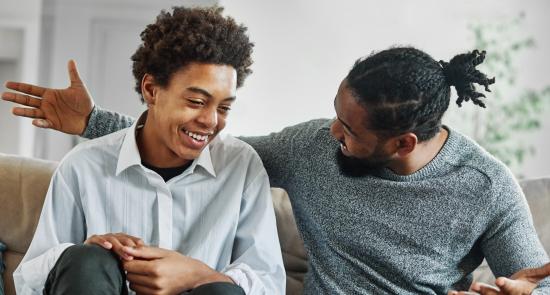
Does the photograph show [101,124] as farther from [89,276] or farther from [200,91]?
[89,276]

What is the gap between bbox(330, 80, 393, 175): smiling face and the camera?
1.68m

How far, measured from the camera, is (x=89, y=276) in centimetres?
136

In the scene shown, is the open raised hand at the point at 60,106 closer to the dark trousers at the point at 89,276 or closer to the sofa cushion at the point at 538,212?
the dark trousers at the point at 89,276

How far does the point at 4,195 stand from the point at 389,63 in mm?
1146

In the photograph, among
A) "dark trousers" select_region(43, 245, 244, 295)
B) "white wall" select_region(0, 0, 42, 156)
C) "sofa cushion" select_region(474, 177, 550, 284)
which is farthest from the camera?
"white wall" select_region(0, 0, 42, 156)

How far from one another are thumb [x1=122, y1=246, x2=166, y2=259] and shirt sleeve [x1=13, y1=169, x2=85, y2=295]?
0.52ft

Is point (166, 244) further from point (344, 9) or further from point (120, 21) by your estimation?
point (120, 21)

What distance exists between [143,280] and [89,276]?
0.17 meters

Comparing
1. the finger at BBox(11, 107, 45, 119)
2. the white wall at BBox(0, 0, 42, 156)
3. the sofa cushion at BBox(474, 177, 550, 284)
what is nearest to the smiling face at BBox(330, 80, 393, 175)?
the sofa cushion at BBox(474, 177, 550, 284)

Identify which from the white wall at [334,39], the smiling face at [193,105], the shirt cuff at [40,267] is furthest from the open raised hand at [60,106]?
the white wall at [334,39]

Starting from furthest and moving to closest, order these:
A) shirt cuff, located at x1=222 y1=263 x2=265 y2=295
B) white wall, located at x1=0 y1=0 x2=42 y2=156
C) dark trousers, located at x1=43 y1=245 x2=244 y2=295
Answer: white wall, located at x1=0 y1=0 x2=42 y2=156, shirt cuff, located at x1=222 y1=263 x2=265 y2=295, dark trousers, located at x1=43 y1=245 x2=244 y2=295

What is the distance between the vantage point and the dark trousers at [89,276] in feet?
4.44

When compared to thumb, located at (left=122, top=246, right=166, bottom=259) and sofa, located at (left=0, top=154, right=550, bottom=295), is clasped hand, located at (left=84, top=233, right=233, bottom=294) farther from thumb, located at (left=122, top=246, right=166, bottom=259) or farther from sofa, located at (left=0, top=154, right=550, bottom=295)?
sofa, located at (left=0, top=154, right=550, bottom=295)

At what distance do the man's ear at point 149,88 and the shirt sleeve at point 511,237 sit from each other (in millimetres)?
800
